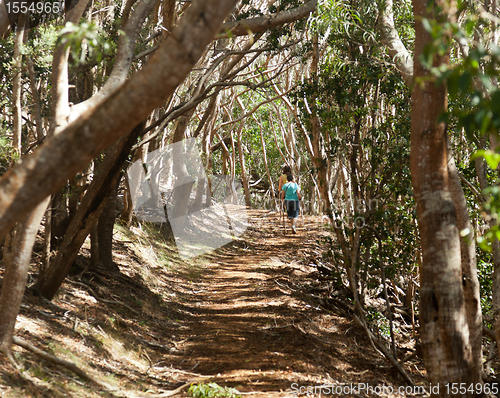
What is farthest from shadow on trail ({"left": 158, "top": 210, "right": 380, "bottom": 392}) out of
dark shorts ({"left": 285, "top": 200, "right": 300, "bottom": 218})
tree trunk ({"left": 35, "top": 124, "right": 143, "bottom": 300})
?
dark shorts ({"left": 285, "top": 200, "right": 300, "bottom": 218})

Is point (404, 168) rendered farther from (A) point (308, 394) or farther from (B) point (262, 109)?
(B) point (262, 109)

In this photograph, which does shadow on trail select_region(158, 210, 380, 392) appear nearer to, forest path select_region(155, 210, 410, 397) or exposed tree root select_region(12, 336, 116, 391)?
forest path select_region(155, 210, 410, 397)

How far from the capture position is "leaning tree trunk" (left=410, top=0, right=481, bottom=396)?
10.6 feet

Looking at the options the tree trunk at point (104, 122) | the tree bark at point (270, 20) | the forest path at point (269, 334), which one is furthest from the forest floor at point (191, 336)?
the tree bark at point (270, 20)

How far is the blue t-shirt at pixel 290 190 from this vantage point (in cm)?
1195

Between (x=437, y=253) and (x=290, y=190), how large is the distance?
8.69 m

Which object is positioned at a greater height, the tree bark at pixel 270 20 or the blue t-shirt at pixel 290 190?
the tree bark at pixel 270 20

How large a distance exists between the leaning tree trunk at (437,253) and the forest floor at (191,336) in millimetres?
1775

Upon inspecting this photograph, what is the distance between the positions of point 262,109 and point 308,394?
16.9 m

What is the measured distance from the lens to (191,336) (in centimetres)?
656

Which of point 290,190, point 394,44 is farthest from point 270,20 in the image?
point 290,190

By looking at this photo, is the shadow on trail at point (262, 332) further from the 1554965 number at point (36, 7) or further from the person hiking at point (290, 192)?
the 1554965 number at point (36, 7)

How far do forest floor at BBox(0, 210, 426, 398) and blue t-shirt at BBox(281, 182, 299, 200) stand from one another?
2564mm

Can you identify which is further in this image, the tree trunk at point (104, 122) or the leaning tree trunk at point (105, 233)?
the leaning tree trunk at point (105, 233)
